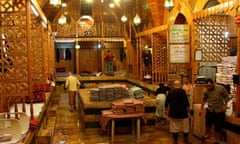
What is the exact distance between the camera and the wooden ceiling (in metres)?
14.8

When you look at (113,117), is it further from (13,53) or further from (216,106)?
(13,53)

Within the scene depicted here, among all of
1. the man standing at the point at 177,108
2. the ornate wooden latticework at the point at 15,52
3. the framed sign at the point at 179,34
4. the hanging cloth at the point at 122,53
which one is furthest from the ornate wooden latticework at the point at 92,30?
the ornate wooden latticework at the point at 15,52

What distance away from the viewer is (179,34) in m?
10.6

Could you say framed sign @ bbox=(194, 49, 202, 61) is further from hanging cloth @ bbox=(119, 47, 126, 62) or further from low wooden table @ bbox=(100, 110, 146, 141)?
hanging cloth @ bbox=(119, 47, 126, 62)

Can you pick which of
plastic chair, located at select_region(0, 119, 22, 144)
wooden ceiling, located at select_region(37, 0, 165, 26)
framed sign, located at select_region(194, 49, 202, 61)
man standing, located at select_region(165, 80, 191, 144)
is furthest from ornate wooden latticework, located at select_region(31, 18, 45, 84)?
wooden ceiling, located at select_region(37, 0, 165, 26)

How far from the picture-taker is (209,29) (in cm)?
976

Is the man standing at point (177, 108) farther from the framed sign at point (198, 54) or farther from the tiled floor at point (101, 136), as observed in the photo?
the framed sign at point (198, 54)

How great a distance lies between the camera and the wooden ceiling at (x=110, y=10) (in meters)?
14.8

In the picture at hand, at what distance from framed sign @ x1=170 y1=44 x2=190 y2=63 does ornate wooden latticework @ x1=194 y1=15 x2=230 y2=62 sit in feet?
2.08

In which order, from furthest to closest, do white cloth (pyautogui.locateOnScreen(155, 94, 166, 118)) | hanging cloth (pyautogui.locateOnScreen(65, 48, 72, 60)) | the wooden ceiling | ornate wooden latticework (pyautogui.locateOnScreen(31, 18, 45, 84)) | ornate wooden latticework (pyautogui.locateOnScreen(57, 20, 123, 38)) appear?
1. hanging cloth (pyautogui.locateOnScreen(65, 48, 72, 60))
2. ornate wooden latticework (pyautogui.locateOnScreen(57, 20, 123, 38))
3. the wooden ceiling
4. white cloth (pyautogui.locateOnScreen(155, 94, 166, 118))
5. ornate wooden latticework (pyautogui.locateOnScreen(31, 18, 45, 84))

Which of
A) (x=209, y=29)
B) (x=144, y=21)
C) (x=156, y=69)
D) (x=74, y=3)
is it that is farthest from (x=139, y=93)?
(x=74, y=3)

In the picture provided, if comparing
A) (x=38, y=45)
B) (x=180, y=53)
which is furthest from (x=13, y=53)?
(x=180, y=53)

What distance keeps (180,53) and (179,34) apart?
61cm

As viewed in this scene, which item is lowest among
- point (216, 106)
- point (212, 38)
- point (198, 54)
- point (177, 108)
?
point (177, 108)
